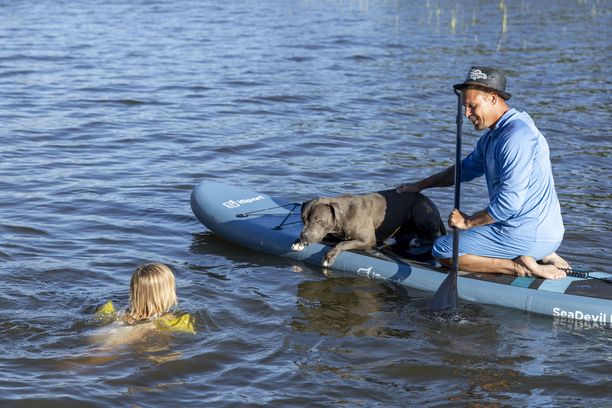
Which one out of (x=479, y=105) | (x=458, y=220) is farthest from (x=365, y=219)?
(x=479, y=105)

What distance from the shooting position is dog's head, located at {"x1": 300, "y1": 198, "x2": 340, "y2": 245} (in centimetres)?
867

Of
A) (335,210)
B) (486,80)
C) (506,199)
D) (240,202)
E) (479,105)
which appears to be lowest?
(240,202)

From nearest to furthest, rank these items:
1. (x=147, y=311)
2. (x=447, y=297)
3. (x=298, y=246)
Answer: (x=147, y=311) < (x=447, y=297) < (x=298, y=246)

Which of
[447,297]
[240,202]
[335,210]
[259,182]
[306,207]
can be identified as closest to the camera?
[447,297]

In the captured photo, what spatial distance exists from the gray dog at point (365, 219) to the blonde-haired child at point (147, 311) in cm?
162

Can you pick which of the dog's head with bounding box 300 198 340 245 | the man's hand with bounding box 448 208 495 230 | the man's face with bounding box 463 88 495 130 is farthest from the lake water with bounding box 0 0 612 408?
the man's face with bounding box 463 88 495 130

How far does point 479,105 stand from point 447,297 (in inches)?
63.5

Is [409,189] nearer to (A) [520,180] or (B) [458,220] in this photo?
(B) [458,220]

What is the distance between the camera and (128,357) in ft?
23.6

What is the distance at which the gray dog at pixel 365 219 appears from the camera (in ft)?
28.5

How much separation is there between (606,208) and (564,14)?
57.7 ft

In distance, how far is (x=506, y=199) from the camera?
305 inches

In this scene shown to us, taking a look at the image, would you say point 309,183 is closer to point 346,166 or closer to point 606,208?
point 346,166

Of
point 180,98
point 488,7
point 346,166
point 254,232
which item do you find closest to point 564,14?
point 488,7
